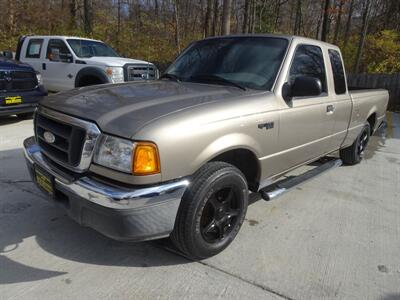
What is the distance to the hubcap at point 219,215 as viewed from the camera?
2893 mm

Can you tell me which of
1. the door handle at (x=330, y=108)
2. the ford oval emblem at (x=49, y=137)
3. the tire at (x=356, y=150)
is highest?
the door handle at (x=330, y=108)

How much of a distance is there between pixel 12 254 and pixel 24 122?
5564 millimetres

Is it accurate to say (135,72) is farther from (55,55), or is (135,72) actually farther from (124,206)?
(124,206)

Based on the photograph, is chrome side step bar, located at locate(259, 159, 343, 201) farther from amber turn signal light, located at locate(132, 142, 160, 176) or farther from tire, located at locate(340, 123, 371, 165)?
amber turn signal light, located at locate(132, 142, 160, 176)

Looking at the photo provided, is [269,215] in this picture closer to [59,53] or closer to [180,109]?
[180,109]

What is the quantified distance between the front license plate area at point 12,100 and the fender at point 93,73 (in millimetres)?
2089

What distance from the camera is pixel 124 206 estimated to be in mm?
2303

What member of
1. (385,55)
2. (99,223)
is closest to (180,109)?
(99,223)

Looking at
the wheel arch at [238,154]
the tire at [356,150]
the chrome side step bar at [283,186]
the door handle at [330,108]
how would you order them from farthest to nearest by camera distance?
the tire at [356,150] < the door handle at [330,108] < the chrome side step bar at [283,186] < the wheel arch at [238,154]

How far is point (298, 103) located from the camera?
352 centimetres

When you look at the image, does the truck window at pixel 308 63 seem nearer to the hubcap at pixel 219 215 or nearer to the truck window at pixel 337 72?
the truck window at pixel 337 72

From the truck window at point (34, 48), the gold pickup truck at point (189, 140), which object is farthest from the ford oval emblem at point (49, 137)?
the truck window at point (34, 48)

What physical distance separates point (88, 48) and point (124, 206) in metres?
8.64

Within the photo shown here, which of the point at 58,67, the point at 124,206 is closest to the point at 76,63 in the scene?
the point at 58,67
